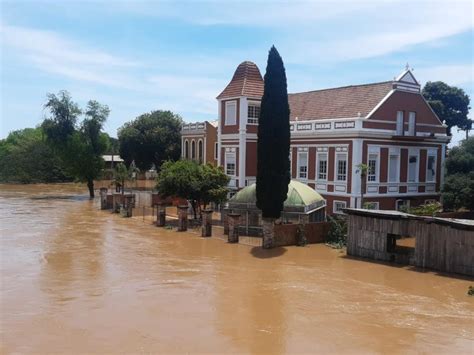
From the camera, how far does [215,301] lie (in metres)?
17.0

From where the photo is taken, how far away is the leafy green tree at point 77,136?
53281mm

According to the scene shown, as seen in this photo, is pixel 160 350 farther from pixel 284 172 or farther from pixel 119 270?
pixel 284 172

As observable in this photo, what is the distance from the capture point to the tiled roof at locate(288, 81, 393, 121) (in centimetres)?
3284

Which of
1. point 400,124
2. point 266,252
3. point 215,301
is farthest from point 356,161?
point 215,301

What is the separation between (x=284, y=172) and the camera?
26031 mm

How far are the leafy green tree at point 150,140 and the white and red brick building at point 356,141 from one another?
23864mm

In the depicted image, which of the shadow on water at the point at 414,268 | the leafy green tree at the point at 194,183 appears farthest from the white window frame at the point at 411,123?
the shadow on water at the point at 414,268

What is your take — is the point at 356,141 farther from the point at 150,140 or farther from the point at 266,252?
the point at 150,140

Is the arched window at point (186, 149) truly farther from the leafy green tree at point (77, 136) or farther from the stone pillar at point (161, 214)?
the stone pillar at point (161, 214)

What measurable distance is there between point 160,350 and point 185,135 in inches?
1624

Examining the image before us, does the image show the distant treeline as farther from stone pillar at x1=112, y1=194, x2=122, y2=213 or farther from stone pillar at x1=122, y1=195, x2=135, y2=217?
stone pillar at x1=122, y1=195, x2=135, y2=217

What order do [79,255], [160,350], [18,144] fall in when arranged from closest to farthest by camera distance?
[160,350] < [79,255] < [18,144]

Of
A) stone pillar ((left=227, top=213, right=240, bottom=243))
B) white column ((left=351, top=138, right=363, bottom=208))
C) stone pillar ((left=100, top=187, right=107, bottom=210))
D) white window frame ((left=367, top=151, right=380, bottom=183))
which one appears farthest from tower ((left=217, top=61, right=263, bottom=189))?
stone pillar ((left=100, top=187, right=107, bottom=210))

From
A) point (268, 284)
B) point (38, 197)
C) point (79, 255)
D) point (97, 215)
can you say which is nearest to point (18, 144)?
point (38, 197)
